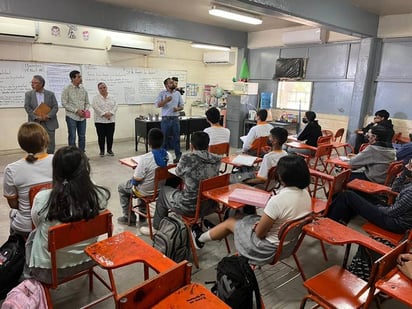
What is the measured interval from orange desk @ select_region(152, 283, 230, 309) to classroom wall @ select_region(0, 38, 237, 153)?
572 cm

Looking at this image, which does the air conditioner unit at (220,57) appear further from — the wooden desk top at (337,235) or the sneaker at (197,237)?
the wooden desk top at (337,235)

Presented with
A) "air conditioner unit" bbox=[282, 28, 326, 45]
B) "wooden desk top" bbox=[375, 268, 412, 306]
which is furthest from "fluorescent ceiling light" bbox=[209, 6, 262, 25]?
"wooden desk top" bbox=[375, 268, 412, 306]

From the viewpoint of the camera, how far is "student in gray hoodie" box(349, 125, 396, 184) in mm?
3387

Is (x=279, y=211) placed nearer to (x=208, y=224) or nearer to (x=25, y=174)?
(x=208, y=224)

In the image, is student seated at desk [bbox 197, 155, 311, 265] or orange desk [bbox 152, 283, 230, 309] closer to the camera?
orange desk [bbox 152, 283, 230, 309]

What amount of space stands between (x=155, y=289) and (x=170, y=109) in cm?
473

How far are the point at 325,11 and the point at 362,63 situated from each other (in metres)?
1.76

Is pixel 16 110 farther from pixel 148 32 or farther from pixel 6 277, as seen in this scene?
pixel 6 277

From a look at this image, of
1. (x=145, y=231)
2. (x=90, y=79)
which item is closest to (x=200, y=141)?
(x=145, y=231)

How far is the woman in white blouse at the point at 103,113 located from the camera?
18.9 feet

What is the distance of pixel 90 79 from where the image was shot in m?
6.61

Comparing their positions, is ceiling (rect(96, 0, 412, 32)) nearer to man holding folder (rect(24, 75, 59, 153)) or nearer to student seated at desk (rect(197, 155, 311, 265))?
man holding folder (rect(24, 75, 59, 153))

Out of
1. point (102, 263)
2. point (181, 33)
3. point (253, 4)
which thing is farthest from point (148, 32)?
point (102, 263)

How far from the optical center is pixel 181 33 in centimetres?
602
